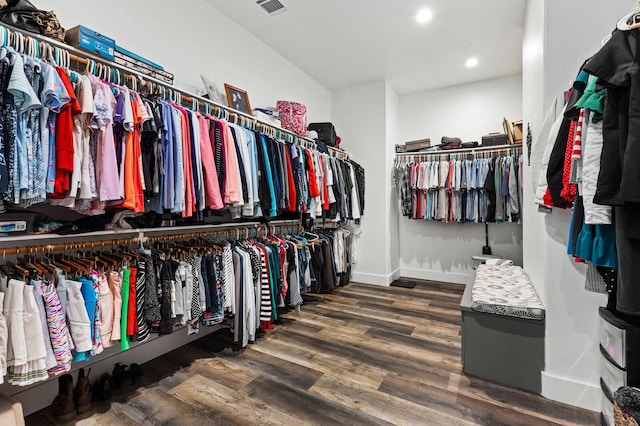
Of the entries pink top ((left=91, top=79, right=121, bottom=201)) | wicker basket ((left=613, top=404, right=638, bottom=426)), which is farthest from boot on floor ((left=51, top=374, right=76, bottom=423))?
wicker basket ((left=613, top=404, right=638, bottom=426))

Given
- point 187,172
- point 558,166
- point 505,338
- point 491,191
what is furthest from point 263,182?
point 491,191

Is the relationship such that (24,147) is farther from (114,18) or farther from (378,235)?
(378,235)

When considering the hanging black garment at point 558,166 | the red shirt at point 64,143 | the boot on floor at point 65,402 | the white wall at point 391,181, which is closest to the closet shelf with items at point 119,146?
the red shirt at point 64,143

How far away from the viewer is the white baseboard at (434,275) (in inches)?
170

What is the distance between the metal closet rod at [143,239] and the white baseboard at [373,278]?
161 centimetres

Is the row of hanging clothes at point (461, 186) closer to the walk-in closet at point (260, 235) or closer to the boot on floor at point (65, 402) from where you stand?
the walk-in closet at point (260, 235)

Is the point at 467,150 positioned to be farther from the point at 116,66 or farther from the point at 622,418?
the point at 116,66

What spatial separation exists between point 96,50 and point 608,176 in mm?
2391

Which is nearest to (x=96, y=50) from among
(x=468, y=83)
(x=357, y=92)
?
(x=357, y=92)

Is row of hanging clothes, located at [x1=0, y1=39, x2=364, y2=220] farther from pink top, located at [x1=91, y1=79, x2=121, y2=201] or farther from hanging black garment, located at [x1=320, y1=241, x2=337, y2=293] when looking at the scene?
hanging black garment, located at [x1=320, y1=241, x2=337, y2=293]

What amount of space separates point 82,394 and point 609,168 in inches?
105

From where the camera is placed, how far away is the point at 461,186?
12.9 feet

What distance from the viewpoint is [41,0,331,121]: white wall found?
1.97 m

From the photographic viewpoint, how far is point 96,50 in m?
1.62
